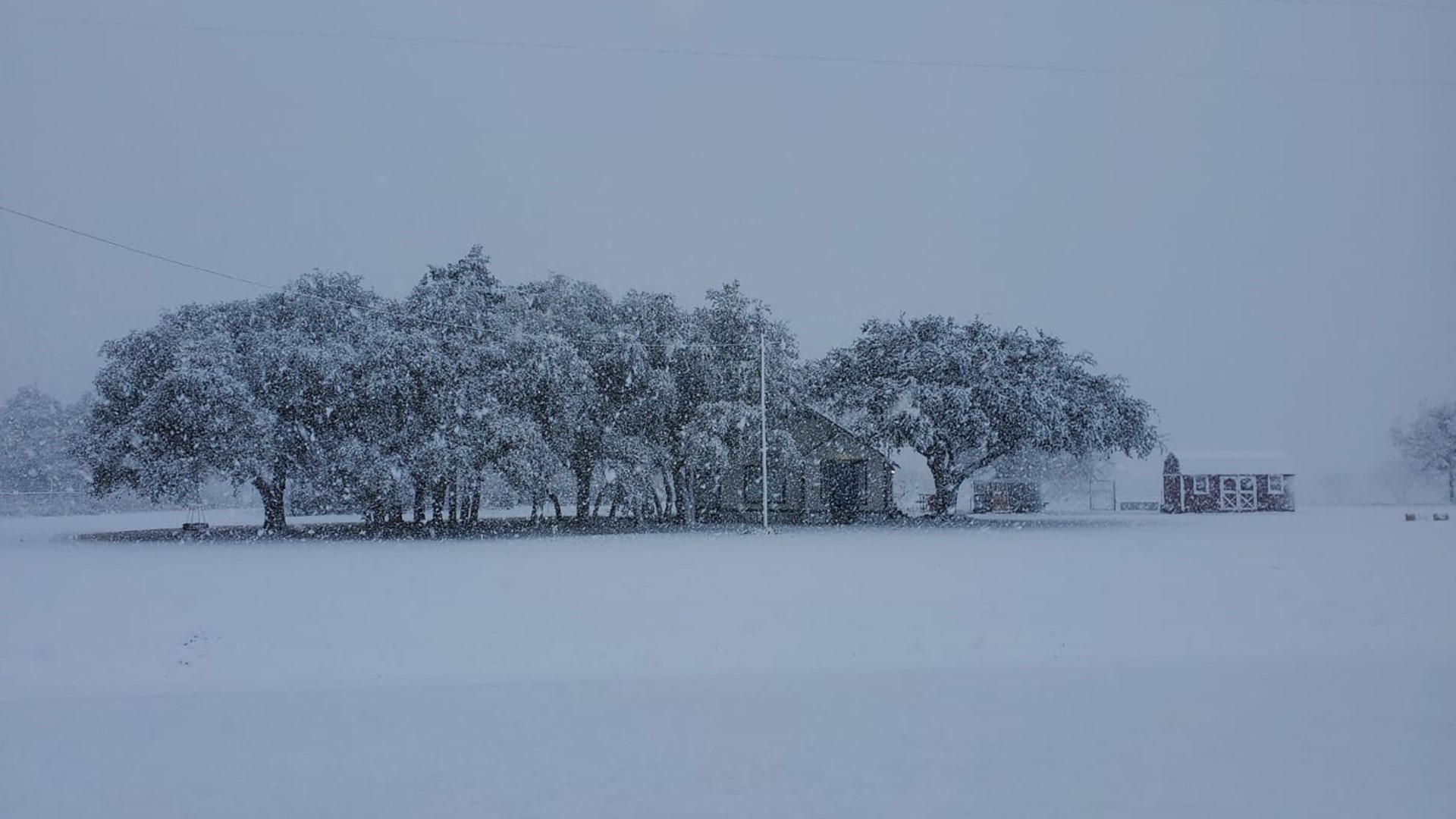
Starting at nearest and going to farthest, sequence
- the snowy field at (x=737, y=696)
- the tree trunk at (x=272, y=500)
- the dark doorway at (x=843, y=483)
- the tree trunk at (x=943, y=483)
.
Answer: the snowy field at (x=737, y=696), the tree trunk at (x=272, y=500), the tree trunk at (x=943, y=483), the dark doorway at (x=843, y=483)

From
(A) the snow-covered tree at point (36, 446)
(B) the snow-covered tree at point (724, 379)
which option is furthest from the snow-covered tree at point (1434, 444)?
(A) the snow-covered tree at point (36, 446)

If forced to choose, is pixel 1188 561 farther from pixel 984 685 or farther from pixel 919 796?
pixel 919 796

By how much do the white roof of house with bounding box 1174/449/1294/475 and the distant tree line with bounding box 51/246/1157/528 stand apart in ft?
53.3

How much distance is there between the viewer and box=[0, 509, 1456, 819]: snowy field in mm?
4957

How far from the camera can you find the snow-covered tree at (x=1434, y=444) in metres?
70.8

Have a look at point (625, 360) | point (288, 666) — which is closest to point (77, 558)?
point (625, 360)

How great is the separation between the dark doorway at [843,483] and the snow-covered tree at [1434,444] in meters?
52.1

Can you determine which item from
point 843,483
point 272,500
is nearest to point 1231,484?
point 843,483

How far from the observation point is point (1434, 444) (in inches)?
2859

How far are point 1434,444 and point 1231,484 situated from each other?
1355 inches

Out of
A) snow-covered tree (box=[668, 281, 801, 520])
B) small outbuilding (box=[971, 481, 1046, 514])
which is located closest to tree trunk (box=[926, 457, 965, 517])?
snow-covered tree (box=[668, 281, 801, 520])

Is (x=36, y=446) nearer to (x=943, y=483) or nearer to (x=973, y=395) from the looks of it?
(x=943, y=483)

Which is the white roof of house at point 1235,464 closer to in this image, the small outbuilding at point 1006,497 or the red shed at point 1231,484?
the red shed at point 1231,484

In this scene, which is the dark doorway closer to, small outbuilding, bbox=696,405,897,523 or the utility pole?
small outbuilding, bbox=696,405,897,523
